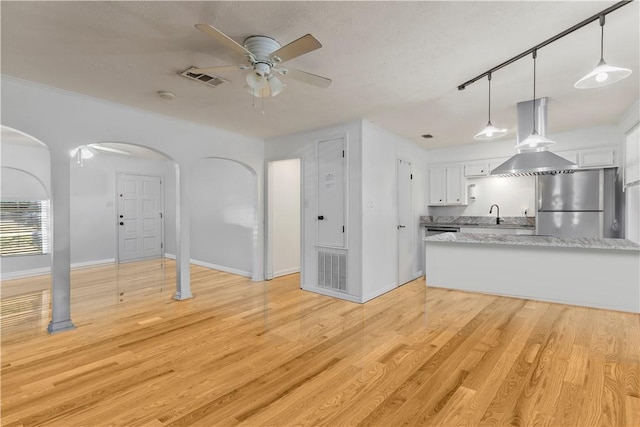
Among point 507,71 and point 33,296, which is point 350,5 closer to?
point 507,71

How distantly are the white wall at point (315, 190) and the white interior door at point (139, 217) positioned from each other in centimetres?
→ 396

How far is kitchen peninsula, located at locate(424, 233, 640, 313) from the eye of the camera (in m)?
2.84

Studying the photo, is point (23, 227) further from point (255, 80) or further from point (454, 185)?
point (454, 185)

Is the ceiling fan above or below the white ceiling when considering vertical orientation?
below

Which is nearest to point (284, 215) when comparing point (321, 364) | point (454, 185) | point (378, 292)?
point (378, 292)

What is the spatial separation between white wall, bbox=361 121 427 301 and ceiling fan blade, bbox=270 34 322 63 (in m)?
2.44

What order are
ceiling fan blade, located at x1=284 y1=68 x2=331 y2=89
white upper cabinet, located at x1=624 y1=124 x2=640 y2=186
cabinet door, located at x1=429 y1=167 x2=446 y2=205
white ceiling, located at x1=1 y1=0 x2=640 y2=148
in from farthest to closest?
cabinet door, located at x1=429 y1=167 x2=446 y2=205 < white upper cabinet, located at x1=624 y1=124 x2=640 y2=186 < ceiling fan blade, located at x1=284 y1=68 x2=331 y2=89 < white ceiling, located at x1=1 y1=0 x2=640 y2=148

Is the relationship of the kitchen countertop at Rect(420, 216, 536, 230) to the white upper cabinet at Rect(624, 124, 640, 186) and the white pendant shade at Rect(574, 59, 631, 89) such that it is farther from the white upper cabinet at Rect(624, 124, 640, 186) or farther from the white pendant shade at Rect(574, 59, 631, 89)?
the white pendant shade at Rect(574, 59, 631, 89)

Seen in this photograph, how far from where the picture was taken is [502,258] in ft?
10.4

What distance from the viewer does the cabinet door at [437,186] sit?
625 cm

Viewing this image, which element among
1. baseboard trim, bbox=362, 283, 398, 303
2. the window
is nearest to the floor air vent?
baseboard trim, bbox=362, 283, 398, 303

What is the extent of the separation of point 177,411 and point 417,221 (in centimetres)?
504

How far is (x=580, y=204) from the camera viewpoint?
4.76 metres

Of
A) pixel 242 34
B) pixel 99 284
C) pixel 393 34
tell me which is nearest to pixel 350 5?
pixel 393 34
